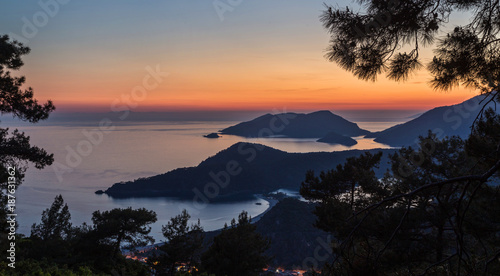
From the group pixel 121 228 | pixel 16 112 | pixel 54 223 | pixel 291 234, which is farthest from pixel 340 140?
pixel 16 112

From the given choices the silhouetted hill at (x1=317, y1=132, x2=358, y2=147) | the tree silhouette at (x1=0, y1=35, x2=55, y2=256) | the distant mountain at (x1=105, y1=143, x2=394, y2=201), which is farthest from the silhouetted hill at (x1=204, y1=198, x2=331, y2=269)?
the silhouetted hill at (x1=317, y1=132, x2=358, y2=147)

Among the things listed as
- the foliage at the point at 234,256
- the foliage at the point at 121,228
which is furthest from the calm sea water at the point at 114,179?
the foliage at the point at 234,256

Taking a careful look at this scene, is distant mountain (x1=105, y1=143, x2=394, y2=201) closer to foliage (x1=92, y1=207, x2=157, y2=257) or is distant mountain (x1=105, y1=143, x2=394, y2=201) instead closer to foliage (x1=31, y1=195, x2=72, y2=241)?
foliage (x1=31, y1=195, x2=72, y2=241)

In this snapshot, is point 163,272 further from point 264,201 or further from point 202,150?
point 202,150

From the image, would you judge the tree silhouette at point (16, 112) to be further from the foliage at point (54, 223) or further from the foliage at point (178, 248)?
the foliage at point (54, 223)

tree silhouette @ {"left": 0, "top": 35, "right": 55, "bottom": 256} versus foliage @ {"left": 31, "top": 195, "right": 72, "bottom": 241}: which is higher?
tree silhouette @ {"left": 0, "top": 35, "right": 55, "bottom": 256}
